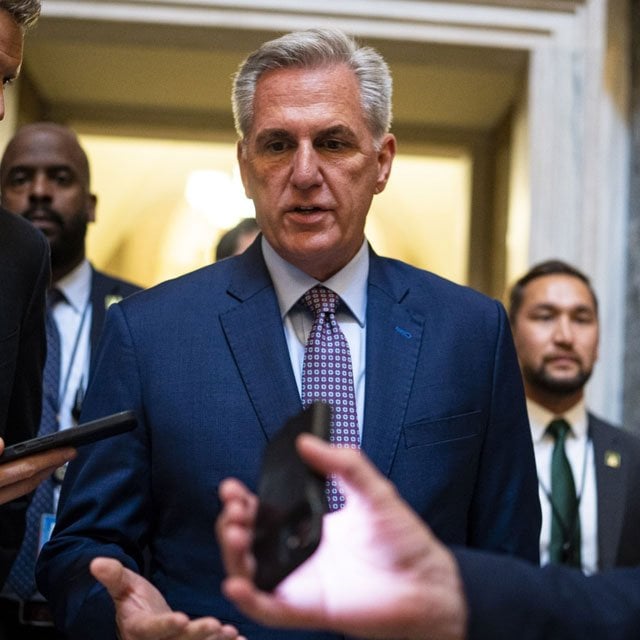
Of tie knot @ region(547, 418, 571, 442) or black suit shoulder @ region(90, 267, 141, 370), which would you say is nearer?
black suit shoulder @ region(90, 267, 141, 370)

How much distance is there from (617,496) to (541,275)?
37.6 inches

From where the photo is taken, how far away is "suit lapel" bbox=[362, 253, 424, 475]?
2338 mm

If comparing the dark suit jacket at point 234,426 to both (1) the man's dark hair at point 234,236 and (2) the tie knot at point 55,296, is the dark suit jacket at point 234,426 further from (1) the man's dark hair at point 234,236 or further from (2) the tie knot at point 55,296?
(1) the man's dark hair at point 234,236

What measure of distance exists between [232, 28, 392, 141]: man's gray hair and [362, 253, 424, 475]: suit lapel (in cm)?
32

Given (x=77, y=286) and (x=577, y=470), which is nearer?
(x=77, y=286)

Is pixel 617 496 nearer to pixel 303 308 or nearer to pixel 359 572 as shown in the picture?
pixel 303 308

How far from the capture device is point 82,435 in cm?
199

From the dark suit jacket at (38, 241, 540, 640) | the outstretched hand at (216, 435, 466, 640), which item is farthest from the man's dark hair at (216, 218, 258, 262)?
the outstretched hand at (216, 435, 466, 640)

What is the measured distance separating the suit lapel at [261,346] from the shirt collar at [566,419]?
227 centimetres

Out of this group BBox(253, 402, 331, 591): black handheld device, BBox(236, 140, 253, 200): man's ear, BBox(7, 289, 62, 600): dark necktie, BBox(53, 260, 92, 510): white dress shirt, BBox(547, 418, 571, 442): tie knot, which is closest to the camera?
BBox(253, 402, 331, 591): black handheld device

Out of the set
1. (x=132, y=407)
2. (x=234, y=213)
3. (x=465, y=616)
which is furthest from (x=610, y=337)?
(x=234, y=213)

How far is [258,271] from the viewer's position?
2541 millimetres

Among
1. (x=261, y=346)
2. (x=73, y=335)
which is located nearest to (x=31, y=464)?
(x=261, y=346)

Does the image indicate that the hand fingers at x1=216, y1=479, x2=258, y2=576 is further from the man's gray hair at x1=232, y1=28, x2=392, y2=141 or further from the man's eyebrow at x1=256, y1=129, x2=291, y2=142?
the man's gray hair at x1=232, y1=28, x2=392, y2=141
